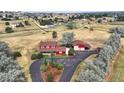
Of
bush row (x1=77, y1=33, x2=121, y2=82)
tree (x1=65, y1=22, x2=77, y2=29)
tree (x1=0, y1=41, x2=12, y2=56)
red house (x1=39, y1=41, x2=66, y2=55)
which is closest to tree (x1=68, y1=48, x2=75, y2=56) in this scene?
red house (x1=39, y1=41, x2=66, y2=55)

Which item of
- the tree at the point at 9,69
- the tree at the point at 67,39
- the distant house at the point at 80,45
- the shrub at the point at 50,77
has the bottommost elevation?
the shrub at the point at 50,77

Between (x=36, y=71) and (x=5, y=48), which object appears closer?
(x=36, y=71)

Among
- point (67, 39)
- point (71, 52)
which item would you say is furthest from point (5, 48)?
point (71, 52)

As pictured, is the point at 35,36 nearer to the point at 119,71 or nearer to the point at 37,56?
the point at 37,56

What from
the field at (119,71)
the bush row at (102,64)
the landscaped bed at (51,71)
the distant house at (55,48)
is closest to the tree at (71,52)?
the distant house at (55,48)

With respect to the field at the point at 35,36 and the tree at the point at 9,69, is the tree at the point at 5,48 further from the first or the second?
the field at the point at 35,36

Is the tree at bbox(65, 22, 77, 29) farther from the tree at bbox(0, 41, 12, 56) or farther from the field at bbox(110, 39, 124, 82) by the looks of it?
the tree at bbox(0, 41, 12, 56)

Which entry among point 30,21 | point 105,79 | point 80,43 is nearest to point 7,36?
point 30,21
